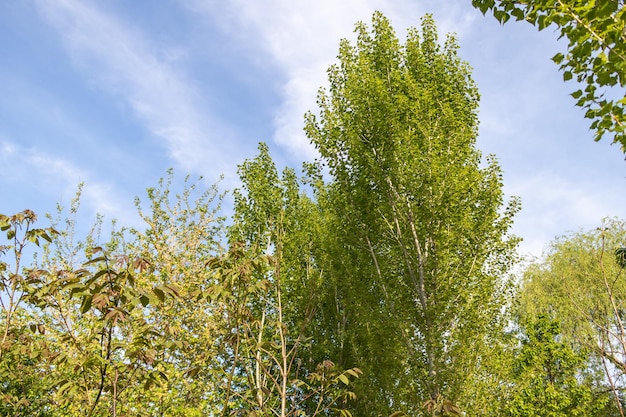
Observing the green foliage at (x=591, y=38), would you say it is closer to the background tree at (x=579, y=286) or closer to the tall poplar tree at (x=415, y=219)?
the tall poplar tree at (x=415, y=219)

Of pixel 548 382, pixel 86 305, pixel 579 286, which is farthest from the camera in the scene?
pixel 579 286

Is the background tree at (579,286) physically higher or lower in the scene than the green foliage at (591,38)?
higher

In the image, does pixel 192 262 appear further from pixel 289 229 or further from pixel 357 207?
pixel 289 229

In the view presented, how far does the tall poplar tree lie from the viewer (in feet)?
25.6

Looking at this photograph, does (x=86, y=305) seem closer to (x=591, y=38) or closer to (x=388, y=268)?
(x=591, y=38)

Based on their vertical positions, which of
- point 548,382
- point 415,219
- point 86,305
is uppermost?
point 415,219

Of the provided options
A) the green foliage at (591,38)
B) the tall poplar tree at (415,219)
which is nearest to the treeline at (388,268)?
the tall poplar tree at (415,219)

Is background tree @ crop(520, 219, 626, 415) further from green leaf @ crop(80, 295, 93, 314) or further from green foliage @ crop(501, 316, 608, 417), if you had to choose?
green leaf @ crop(80, 295, 93, 314)

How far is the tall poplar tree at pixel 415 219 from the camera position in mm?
7801

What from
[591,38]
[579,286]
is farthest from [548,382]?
[591,38]

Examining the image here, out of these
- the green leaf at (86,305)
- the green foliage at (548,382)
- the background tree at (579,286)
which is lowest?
the green leaf at (86,305)

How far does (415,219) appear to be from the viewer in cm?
845

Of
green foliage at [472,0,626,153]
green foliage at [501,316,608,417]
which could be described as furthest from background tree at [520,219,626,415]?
green foliage at [472,0,626,153]

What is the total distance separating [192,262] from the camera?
8.36 metres
